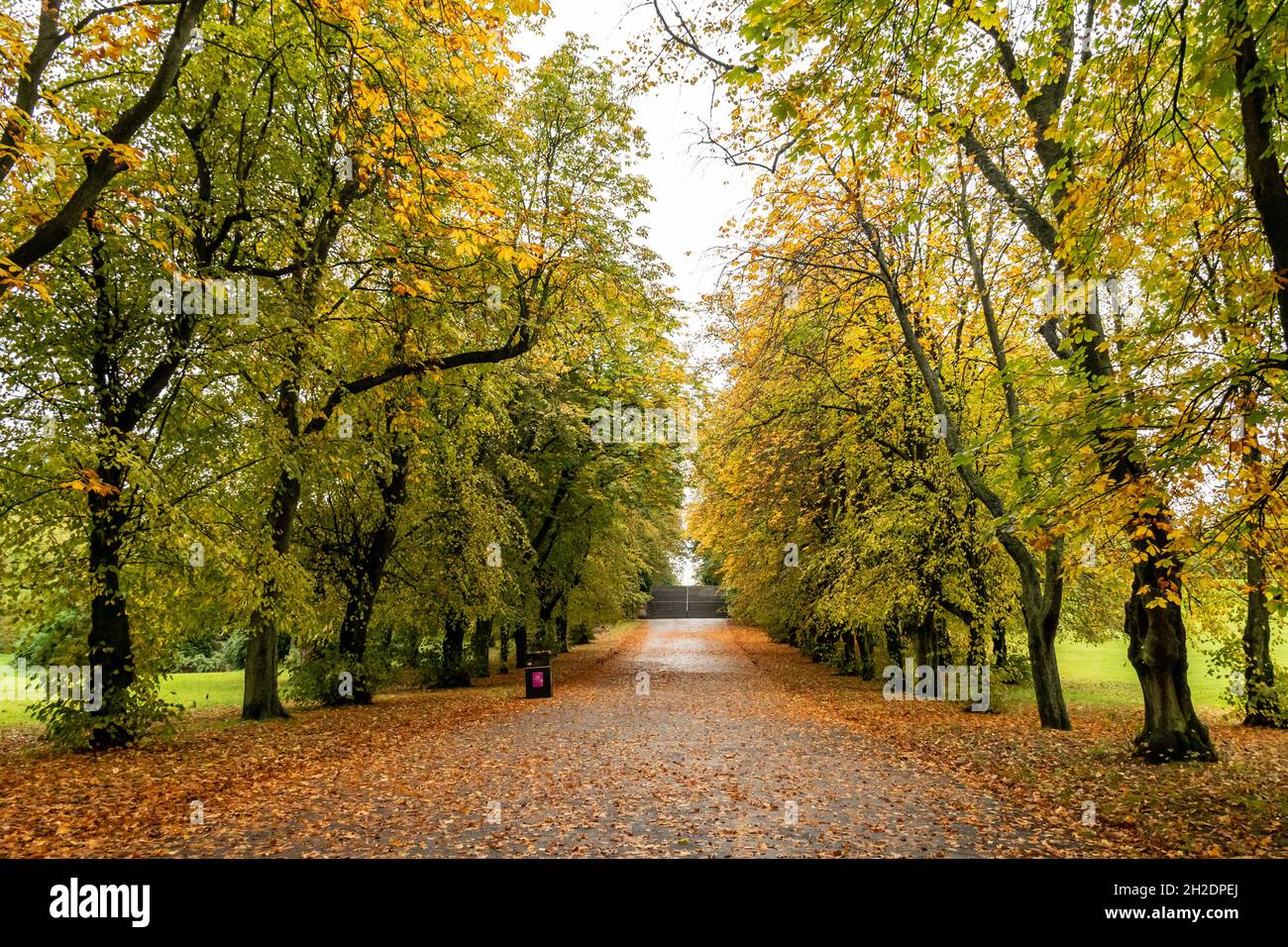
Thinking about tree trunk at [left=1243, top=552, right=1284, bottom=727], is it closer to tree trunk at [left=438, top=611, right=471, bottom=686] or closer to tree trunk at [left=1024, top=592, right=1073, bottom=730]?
tree trunk at [left=1024, top=592, right=1073, bottom=730]

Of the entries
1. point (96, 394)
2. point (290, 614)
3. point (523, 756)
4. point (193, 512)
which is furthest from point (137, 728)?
point (523, 756)

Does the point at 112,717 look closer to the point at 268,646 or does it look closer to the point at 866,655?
the point at 268,646

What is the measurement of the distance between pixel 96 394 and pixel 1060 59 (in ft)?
43.3

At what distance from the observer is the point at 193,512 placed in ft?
32.1

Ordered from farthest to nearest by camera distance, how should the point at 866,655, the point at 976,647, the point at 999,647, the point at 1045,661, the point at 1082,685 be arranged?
the point at 1082,685 → the point at 866,655 → the point at 999,647 → the point at 976,647 → the point at 1045,661

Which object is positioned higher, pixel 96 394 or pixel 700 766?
pixel 96 394

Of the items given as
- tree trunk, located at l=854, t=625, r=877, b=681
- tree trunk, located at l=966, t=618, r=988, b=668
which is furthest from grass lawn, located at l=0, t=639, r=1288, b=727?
tree trunk, located at l=854, t=625, r=877, b=681

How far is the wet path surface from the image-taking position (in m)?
5.99

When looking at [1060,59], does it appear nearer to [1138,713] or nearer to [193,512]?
[193,512]

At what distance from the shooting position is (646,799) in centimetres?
742

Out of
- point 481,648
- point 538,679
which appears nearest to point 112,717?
point 538,679

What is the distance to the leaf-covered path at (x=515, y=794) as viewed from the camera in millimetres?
6012

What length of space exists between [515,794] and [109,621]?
6.90 meters
